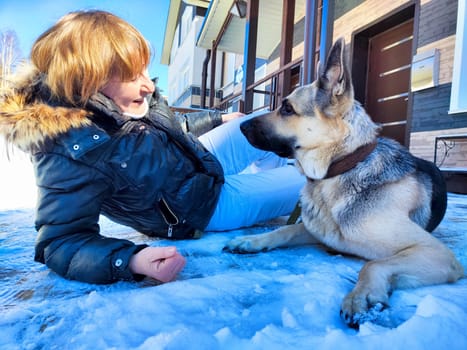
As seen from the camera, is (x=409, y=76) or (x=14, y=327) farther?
(x=409, y=76)

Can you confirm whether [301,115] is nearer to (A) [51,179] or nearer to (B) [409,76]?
(A) [51,179]

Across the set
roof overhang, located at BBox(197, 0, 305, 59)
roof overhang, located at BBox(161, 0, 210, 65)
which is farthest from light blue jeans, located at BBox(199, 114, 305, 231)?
roof overhang, located at BBox(161, 0, 210, 65)

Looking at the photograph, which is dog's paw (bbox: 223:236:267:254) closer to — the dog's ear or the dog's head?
the dog's head

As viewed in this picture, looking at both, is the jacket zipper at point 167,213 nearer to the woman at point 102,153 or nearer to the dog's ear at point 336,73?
the woman at point 102,153

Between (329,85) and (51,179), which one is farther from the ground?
(329,85)

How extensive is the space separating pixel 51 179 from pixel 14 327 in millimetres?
489

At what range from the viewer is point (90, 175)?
115 cm

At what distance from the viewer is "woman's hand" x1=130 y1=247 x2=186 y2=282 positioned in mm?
1041

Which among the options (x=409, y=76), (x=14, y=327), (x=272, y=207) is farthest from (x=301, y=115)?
(x=409, y=76)

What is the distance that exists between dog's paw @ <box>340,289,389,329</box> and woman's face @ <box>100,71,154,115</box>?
1.17 meters

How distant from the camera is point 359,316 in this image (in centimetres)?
85

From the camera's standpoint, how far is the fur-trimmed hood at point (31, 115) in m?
1.08

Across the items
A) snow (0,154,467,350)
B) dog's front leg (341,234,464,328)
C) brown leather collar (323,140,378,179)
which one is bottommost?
snow (0,154,467,350)

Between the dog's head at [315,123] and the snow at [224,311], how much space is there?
54cm
